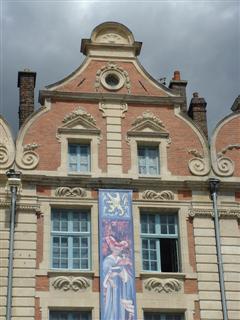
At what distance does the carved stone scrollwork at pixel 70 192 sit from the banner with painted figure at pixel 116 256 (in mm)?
559

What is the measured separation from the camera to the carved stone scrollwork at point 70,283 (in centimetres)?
2028

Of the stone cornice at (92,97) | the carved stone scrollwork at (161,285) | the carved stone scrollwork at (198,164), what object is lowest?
the carved stone scrollwork at (161,285)

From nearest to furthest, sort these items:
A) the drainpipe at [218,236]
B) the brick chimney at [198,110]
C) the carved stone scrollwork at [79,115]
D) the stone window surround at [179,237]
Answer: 1. the drainpipe at [218,236]
2. the stone window surround at [179,237]
3. the carved stone scrollwork at [79,115]
4. the brick chimney at [198,110]

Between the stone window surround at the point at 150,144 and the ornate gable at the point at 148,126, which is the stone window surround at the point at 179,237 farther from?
the ornate gable at the point at 148,126

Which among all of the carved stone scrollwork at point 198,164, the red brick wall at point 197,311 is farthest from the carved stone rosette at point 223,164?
the red brick wall at point 197,311

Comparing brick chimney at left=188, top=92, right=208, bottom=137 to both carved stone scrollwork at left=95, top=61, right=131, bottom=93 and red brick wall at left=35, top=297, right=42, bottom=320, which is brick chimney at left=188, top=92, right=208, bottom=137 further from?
red brick wall at left=35, top=297, right=42, bottom=320

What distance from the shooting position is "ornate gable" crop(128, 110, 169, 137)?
22828 mm

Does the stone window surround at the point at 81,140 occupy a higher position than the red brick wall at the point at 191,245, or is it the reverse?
the stone window surround at the point at 81,140

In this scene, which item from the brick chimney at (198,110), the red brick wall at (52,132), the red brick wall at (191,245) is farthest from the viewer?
the brick chimney at (198,110)

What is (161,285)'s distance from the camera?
67.9ft

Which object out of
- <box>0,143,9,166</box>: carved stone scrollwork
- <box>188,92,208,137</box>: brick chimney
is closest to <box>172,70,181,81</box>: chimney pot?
<box>188,92,208,137</box>: brick chimney

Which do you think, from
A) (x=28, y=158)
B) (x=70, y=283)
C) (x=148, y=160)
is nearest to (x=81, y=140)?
(x=28, y=158)

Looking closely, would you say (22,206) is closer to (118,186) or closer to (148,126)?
(118,186)

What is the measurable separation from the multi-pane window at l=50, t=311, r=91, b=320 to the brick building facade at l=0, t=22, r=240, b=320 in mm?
26
